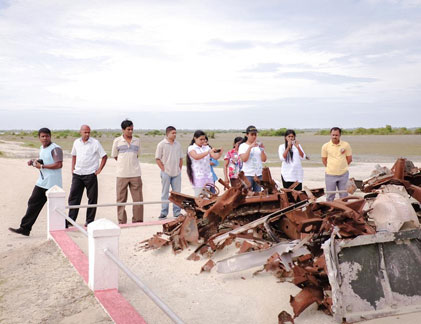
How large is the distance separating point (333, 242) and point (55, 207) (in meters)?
5.12

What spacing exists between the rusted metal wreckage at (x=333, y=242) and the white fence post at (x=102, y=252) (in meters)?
1.14

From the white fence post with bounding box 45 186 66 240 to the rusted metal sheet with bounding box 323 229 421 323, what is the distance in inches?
199

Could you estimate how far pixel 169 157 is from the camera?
9500 mm

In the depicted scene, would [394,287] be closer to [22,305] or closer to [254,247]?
[254,247]

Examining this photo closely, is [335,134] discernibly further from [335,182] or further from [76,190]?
[76,190]

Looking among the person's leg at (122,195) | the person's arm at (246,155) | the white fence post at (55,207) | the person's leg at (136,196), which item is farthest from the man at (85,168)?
the person's arm at (246,155)

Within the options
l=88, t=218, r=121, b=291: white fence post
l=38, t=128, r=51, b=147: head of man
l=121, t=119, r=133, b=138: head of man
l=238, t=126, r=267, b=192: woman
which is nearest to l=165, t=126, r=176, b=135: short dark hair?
l=121, t=119, r=133, b=138: head of man

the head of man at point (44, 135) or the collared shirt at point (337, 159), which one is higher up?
the head of man at point (44, 135)

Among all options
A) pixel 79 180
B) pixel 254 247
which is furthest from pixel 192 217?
pixel 79 180

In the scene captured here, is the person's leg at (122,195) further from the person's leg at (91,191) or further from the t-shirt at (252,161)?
the t-shirt at (252,161)

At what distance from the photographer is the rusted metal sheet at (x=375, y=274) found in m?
4.28

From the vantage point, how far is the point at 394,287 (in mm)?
4504

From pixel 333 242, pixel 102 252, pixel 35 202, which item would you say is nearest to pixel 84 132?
pixel 35 202

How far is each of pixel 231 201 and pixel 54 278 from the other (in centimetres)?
248
